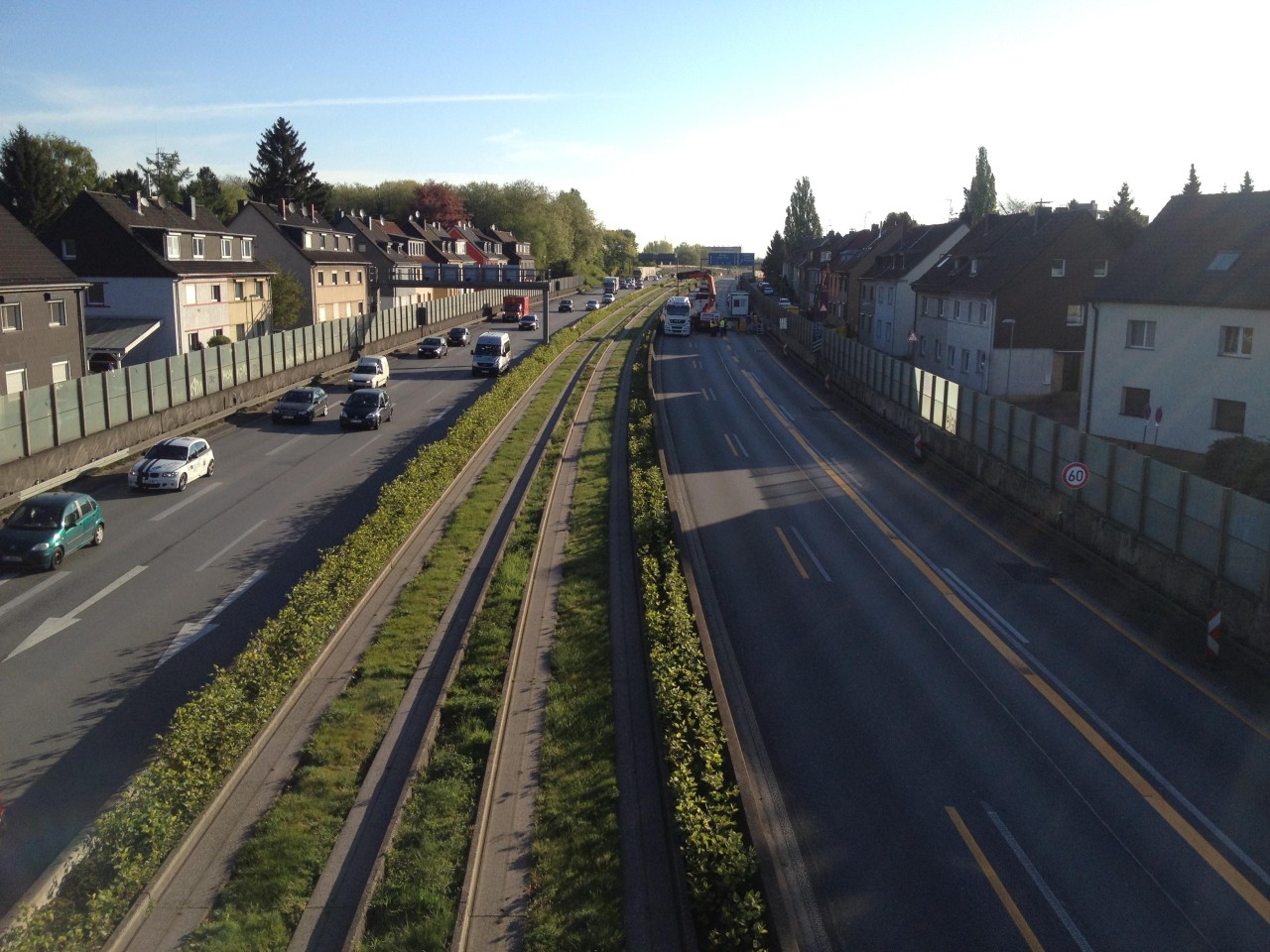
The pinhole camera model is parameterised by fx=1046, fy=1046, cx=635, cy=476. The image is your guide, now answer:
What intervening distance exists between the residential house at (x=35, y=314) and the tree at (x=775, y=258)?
137 metres

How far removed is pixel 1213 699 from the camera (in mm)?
17281

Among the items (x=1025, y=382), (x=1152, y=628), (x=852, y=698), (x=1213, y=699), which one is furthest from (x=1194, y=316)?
(x=852, y=698)

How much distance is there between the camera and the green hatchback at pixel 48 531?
23969mm

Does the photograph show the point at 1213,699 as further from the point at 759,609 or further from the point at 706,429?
the point at 706,429

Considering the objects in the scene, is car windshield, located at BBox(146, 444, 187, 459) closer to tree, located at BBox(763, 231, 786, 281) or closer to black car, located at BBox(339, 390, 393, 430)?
black car, located at BBox(339, 390, 393, 430)

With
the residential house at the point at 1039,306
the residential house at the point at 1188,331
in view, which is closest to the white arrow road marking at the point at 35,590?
the residential house at the point at 1188,331

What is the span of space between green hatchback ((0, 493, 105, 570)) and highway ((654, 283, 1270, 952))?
49.8 ft

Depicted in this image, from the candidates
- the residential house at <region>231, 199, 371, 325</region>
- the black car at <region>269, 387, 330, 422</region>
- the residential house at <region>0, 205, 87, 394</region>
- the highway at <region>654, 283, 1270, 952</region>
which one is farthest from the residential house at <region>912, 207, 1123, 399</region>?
the residential house at <region>231, 199, 371, 325</region>

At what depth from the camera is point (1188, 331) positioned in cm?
3888

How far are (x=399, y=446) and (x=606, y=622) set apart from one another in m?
22.8

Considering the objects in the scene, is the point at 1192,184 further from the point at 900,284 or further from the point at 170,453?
the point at 170,453

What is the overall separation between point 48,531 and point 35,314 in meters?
20.8

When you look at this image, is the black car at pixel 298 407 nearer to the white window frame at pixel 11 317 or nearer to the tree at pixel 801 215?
the white window frame at pixel 11 317

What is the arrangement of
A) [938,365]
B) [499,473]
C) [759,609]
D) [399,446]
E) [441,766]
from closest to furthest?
1. [441,766]
2. [759,609]
3. [499,473]
4. [399,446]
5. [938,365]
